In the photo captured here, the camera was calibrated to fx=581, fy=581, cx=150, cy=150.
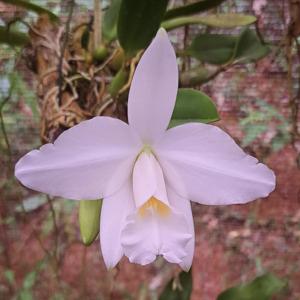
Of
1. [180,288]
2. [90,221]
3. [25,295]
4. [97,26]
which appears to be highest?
[97,26]

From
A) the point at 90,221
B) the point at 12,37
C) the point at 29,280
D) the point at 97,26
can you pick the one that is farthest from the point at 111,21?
the point at 29,280

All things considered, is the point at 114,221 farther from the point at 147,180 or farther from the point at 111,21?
the point at 111,21

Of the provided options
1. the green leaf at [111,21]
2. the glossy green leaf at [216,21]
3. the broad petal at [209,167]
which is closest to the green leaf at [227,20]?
the glossy green leaf at [216,21]

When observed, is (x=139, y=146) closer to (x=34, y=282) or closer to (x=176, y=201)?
(x=176, y=201)

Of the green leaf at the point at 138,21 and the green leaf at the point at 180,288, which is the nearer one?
the green leaf at the point at 138,21

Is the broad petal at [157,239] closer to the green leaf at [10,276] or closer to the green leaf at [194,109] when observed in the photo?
the green leaf at [194,109]

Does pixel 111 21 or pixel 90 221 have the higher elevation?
pixel 111 21

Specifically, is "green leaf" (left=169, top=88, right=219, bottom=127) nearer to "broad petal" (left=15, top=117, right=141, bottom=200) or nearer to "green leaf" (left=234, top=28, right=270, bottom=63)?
"broad petal" (left=15, top=117, right=141, bottom=200)
